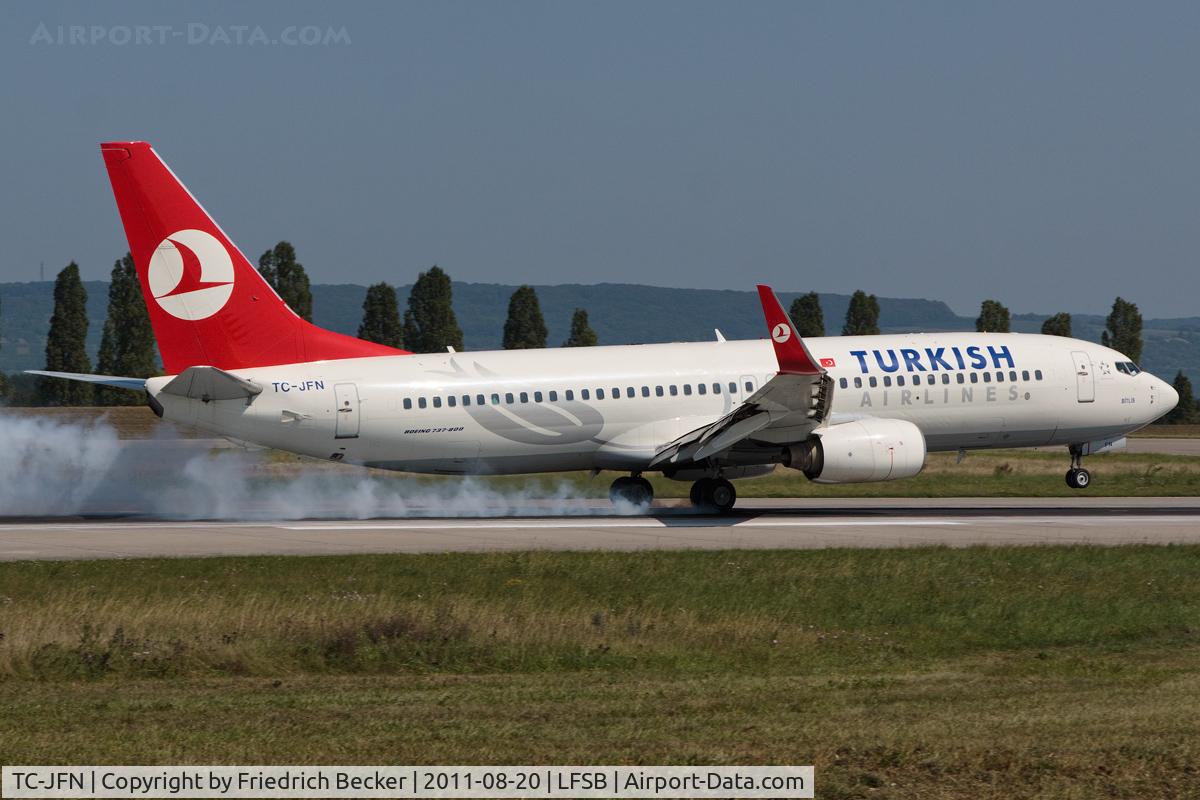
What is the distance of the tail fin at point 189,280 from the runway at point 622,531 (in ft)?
13.6

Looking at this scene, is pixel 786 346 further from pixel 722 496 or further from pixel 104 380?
pixel 104 380

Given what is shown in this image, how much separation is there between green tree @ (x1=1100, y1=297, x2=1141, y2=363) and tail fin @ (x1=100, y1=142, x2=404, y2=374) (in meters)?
133

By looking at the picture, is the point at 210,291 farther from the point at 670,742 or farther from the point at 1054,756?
the point at 1054,756

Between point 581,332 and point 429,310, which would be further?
point 581,332

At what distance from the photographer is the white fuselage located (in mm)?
34562

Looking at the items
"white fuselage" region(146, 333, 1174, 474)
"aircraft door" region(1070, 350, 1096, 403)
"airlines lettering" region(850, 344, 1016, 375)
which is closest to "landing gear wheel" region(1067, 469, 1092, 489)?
"white fuselage" region(146, 333, 1174, 474)

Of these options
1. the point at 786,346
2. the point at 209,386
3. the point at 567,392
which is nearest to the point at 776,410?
the point at 786,346

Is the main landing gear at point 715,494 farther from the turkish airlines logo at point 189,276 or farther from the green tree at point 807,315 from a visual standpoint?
the green tree at point 807,315

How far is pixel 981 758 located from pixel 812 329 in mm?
128257

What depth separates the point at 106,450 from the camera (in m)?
42.9

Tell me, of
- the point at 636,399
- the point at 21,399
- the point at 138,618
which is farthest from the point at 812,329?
the point at 138,618

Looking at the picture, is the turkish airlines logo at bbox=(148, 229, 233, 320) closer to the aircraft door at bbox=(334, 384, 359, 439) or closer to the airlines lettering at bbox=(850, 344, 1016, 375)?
the aircraft door at bbox=(334, 384, 359, 439)

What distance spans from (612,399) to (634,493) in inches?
123

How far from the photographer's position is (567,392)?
35969 mm
